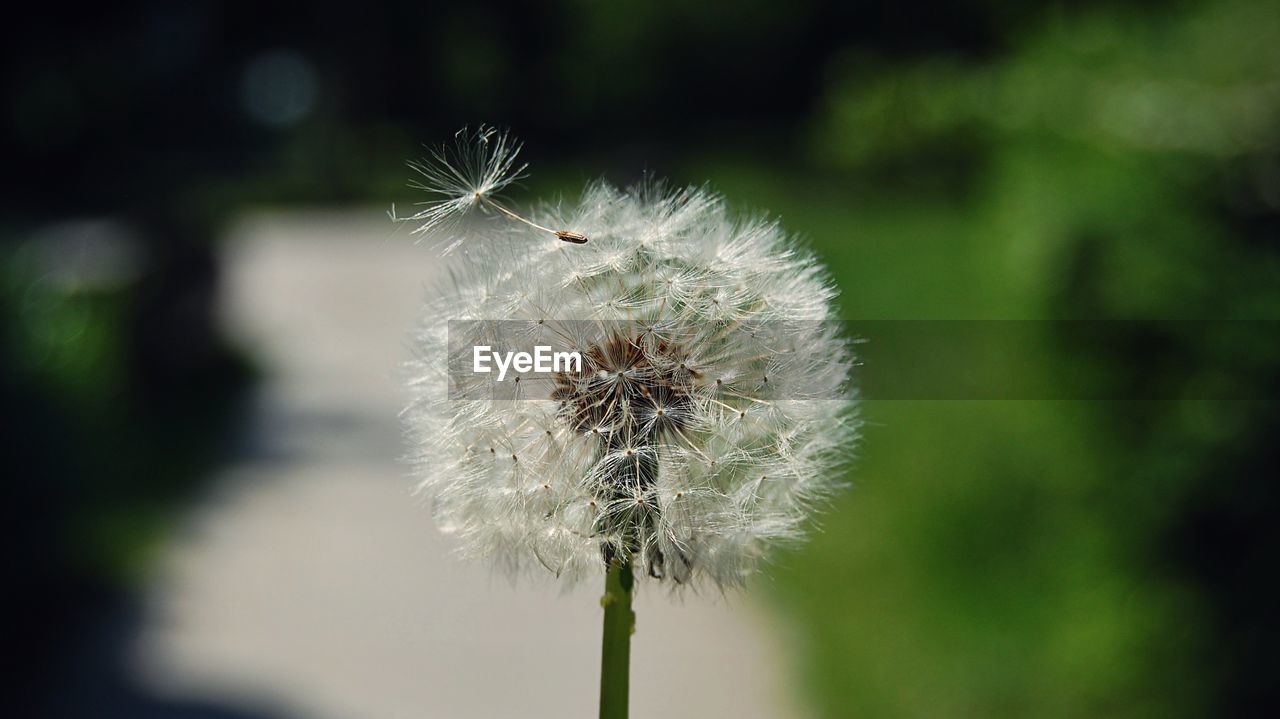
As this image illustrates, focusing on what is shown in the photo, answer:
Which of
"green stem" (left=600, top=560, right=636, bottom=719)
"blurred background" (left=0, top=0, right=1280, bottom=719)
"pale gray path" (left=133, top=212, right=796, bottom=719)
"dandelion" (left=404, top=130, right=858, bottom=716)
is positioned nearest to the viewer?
"green stem" (left=600, top=560, right=636, bottom=719)

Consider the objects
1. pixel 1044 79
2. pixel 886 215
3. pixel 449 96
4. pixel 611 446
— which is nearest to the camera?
pixel 611 446

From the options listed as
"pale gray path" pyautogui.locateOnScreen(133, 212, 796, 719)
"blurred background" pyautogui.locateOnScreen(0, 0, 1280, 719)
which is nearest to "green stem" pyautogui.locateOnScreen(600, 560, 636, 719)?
"blurred background" pyautogui.locateOnScreen(0, 0, 1280, 719)

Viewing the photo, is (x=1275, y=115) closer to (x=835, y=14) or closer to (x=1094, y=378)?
(x=1094, y=378)

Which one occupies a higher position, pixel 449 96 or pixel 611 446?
pixel 449 96

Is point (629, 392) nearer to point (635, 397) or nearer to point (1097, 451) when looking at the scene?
point (635, 397)

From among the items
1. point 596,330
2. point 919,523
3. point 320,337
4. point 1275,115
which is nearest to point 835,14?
point 320,337

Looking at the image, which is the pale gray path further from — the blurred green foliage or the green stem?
the green stem
